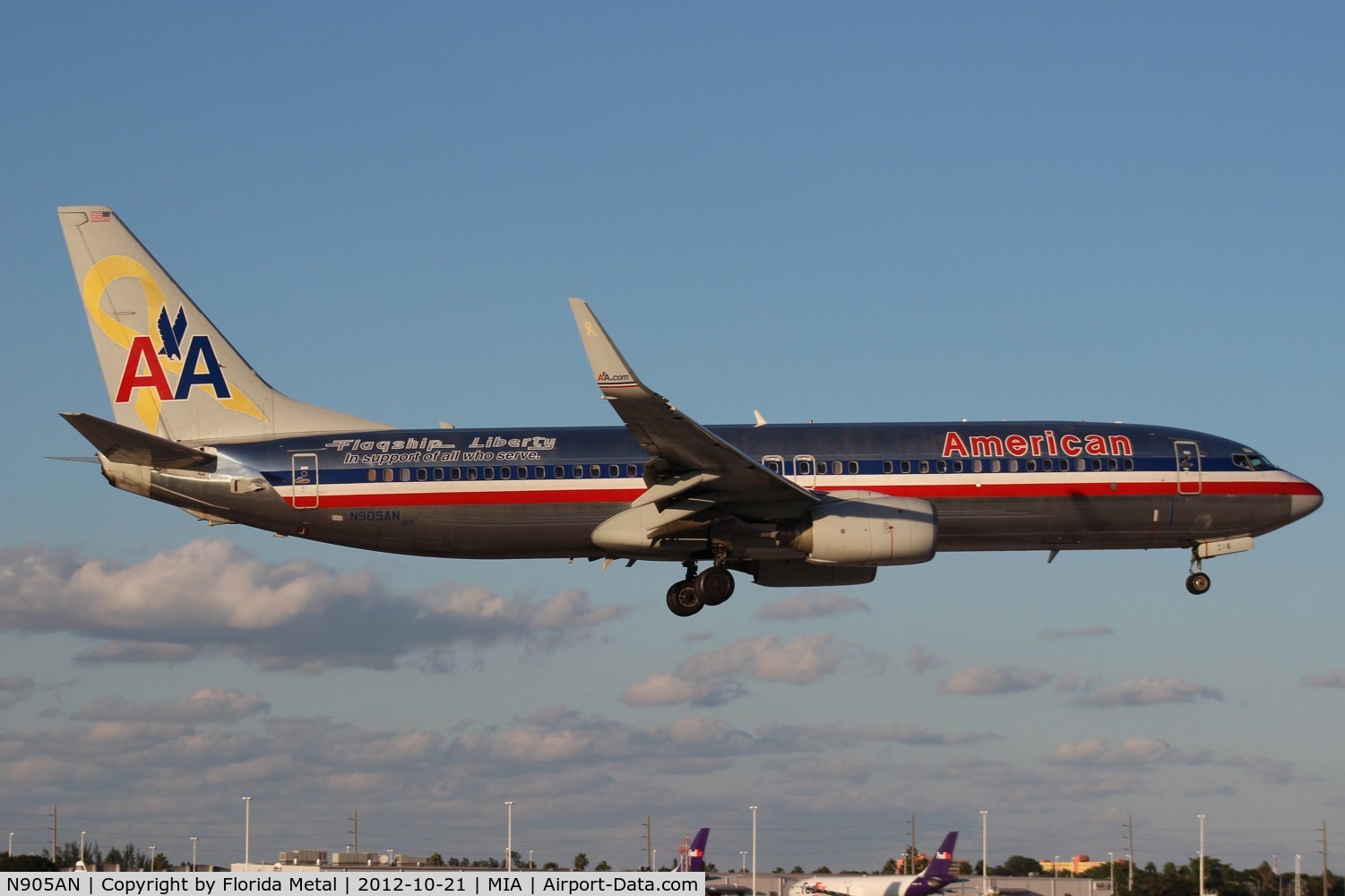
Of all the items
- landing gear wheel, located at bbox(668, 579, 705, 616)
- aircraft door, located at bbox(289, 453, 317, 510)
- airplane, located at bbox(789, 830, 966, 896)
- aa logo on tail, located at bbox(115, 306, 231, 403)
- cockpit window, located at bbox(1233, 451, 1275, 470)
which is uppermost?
aa logo on tail, located at bbox(115, 306, 231, 403)

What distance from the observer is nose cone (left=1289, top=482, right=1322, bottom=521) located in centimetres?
4934

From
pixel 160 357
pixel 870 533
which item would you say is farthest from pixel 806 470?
pixel 160 357

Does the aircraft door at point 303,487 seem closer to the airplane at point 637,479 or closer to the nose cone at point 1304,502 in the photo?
the airplane at point 637,479

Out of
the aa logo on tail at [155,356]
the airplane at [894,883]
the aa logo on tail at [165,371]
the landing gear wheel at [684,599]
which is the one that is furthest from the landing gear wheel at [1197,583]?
the aa logo on tail at [165,371]

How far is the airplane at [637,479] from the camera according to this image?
43969 millimetres

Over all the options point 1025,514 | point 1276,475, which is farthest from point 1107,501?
point 1276,475

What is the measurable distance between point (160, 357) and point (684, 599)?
56.8ft

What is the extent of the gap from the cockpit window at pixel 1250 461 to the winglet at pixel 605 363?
66.1 feet

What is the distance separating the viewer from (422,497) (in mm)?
45000

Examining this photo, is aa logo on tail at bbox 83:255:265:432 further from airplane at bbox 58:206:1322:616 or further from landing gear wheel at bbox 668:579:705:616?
landing gear wheel at bbox 668:579:705:616

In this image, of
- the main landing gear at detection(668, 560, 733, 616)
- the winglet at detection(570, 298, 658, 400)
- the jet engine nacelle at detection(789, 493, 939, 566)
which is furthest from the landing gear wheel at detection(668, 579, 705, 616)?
the winglet at detection(570, 298, 658, 400)

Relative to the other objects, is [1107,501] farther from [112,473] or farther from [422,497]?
[112,473]

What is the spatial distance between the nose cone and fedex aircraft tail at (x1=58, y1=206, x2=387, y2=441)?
27490 millimetres

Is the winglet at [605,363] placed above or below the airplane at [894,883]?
above
